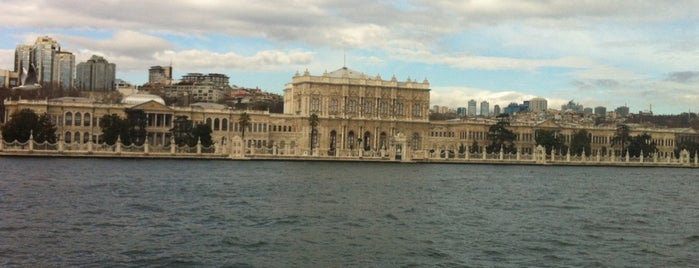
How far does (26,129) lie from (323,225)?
4864 centimetres

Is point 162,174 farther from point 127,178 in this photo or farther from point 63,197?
point 63,197

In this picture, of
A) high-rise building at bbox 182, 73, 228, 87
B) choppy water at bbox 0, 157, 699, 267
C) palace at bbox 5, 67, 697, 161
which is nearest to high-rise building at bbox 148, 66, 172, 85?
high-rise building at bbox 182, 73, 228, 87

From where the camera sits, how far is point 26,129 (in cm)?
6756

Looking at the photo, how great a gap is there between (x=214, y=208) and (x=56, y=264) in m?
11.4

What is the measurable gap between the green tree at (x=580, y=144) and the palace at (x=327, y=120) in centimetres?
454

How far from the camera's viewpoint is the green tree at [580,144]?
317 feet

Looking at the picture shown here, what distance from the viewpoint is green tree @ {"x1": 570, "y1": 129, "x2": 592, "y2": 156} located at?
3804 inches

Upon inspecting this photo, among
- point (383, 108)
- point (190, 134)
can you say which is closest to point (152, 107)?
point (190, 134)

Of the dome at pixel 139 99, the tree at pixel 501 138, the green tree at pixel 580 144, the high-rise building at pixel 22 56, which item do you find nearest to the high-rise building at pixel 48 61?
the high-rise building at pixel 22 56

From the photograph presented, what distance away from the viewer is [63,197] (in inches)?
1193

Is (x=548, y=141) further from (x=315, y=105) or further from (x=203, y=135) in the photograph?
(x=203, y=135)

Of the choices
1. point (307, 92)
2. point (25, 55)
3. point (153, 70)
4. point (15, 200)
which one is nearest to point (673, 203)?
point (15, 200)

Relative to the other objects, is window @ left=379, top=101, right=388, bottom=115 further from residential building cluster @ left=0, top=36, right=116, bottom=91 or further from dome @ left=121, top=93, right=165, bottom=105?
residential building cluster @ left=0, top=36, right=116, bottom=91

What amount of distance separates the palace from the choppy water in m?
41.9
